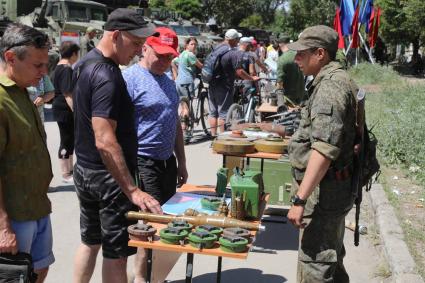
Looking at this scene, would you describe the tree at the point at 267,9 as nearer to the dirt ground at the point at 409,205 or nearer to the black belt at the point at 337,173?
the dirt ground at the point at 409,205

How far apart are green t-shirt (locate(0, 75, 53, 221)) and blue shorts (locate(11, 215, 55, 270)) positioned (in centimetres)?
5

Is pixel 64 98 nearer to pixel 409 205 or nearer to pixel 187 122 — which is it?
pixel 187 122

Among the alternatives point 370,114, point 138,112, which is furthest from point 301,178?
point 370,114

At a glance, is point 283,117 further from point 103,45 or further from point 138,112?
point 103,45

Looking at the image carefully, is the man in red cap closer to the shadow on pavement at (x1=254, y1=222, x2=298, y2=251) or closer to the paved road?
the paved road

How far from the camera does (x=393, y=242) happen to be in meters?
5.43

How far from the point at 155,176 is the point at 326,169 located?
4.64 ft

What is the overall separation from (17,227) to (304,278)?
169 cm

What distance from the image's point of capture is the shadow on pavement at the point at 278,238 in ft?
19.1

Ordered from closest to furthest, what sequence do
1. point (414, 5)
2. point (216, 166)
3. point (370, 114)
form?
point (216, 166)
point (370, 114)
point (414, 5)

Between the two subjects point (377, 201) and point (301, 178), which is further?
point (377, 201)

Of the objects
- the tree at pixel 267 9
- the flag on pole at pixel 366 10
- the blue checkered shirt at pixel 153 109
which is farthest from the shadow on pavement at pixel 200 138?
the tree at pixel 267 9

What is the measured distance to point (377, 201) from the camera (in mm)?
6797

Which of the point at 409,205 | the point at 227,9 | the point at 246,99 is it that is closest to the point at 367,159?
the point at 409,205
